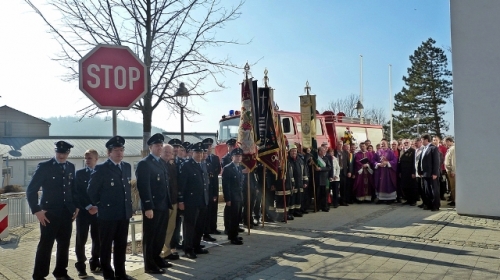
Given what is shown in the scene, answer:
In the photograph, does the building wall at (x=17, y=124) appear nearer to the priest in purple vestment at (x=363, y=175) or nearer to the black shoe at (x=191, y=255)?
the priest in purple vestment at (x=363, y=175)

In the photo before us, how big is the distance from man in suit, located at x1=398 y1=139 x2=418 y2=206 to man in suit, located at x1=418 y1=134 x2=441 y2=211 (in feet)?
3.18

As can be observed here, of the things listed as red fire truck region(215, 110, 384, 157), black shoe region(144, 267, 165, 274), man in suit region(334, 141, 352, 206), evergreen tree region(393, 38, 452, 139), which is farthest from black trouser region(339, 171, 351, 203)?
evergreen tree region(393, 38, 452, 139)

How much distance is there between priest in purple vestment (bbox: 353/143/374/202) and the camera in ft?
45.6

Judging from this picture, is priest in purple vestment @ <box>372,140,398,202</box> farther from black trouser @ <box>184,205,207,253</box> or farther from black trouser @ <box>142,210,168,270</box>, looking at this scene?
black trouser @ <box>142,210,168,270</box>

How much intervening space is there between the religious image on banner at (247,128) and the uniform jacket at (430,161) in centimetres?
530

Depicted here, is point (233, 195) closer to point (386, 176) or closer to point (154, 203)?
point (154, 203)

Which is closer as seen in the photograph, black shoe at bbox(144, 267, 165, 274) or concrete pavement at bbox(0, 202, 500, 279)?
concrete pavement at bbox(0, 202, 500, 279)

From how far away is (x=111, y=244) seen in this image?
231 inches

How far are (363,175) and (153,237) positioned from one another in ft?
29.7

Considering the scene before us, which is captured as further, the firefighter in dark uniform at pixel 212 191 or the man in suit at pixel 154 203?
the firefighter in dark uniform at pixel 212 191

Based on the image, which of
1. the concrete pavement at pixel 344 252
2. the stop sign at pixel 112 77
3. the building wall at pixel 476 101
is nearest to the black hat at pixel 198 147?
the concrete pavement at pixel 344 252

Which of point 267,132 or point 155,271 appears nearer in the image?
point 155,271

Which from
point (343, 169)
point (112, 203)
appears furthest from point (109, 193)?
point (343, 169)

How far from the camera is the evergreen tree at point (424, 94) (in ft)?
146
